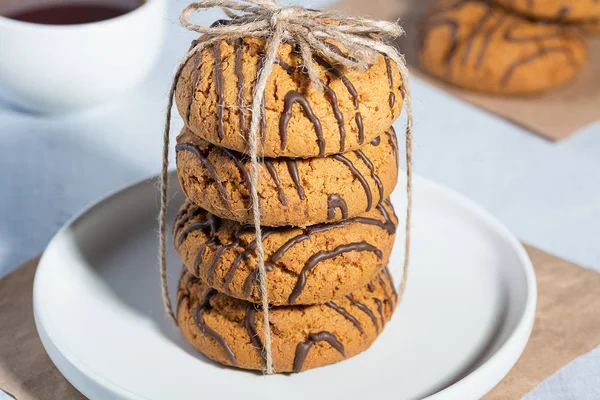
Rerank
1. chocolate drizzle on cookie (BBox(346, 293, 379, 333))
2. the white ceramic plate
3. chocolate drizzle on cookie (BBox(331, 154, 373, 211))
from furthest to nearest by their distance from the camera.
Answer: chocolate drizzle on cookie (BBox(346, 293, 379, 333)), the white ceramic plate, chocolate drizzle on cookie (BBox(331, 154, 373, 211))

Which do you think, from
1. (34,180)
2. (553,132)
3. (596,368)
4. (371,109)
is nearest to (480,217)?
(596,368)

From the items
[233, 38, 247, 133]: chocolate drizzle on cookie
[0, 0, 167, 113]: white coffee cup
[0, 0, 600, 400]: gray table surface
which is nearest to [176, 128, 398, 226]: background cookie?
[233, 38, 247, 133]: chocolate drizzle on cookie

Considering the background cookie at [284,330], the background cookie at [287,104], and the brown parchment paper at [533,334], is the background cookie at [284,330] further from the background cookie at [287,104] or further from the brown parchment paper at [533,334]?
the background cookie at [287,104]

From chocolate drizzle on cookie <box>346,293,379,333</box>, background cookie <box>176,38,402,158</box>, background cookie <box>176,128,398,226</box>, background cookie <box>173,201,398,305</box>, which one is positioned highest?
background cookie <box>176,38,402,158</box>

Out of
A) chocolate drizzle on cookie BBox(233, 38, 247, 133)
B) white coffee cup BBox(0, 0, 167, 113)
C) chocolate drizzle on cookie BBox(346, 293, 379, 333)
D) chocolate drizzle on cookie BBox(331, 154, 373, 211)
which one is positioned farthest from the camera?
white coffee cup BBox(0, 0, 167, 113)

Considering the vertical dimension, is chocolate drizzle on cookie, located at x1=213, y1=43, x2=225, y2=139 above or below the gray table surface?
above

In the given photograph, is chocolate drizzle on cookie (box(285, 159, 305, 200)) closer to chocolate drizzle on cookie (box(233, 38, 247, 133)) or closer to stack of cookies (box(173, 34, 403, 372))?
stack of cookies (box(173, 34, 403, 372))

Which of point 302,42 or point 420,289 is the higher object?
point 302,42

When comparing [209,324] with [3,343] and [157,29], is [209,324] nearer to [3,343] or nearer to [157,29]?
[3,343]
